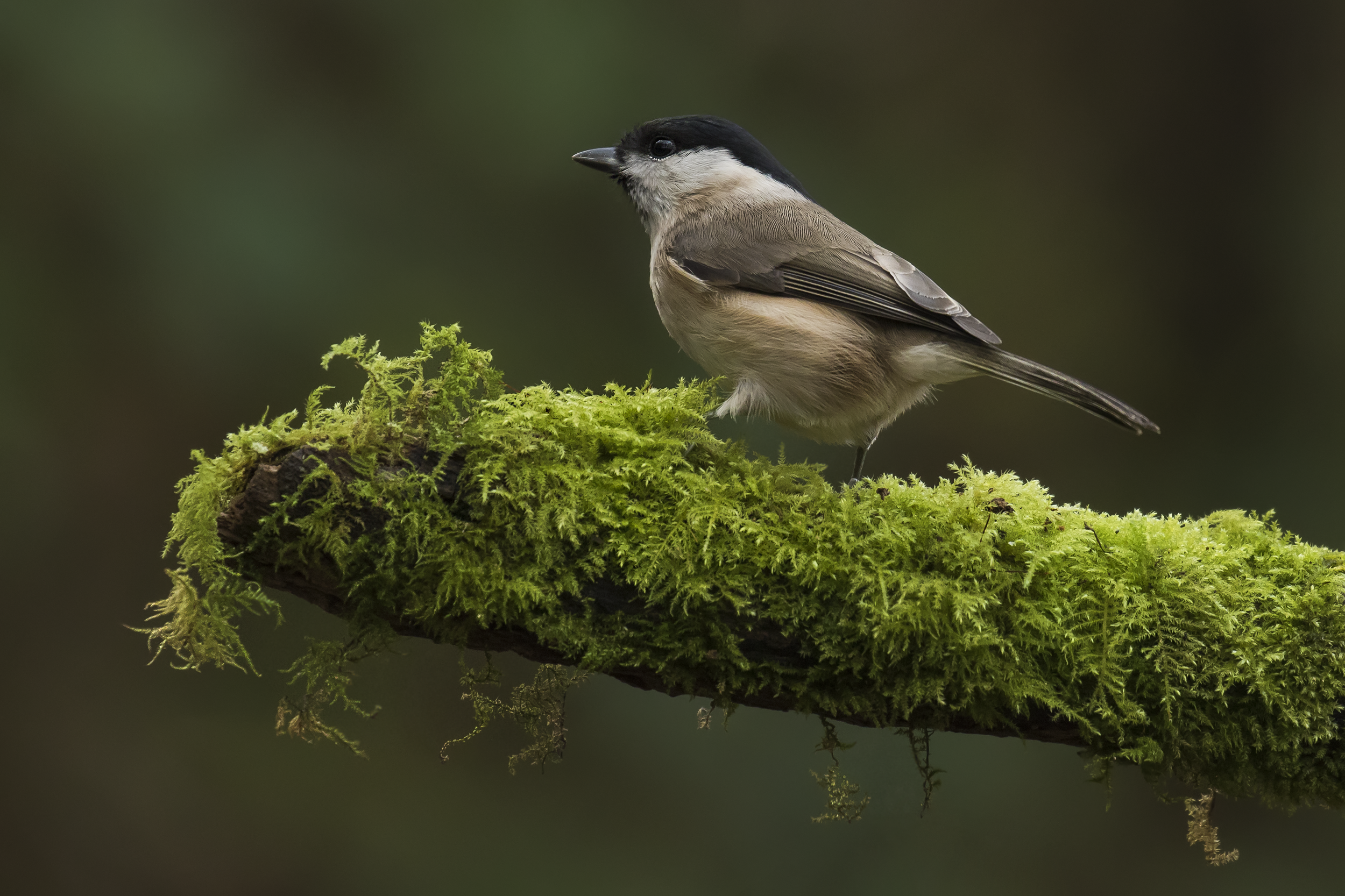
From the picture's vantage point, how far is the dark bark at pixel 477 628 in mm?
1802

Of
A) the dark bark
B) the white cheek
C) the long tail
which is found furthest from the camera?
the white cheek

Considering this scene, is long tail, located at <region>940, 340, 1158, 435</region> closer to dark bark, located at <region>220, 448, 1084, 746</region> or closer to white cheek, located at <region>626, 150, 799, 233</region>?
dark bark, located at <region>220, 448, 1084, 746</region>

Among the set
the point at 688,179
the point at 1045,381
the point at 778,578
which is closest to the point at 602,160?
the point at 688,179

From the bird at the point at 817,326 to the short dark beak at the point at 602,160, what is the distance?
0.34 meters

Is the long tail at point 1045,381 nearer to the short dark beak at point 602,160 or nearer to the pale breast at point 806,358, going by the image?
the pale breast at point 806,358

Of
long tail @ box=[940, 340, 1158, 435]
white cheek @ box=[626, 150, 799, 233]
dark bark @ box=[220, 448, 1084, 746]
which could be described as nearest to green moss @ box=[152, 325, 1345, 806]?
dark bark @ box=[220, 448, 1084, 746]

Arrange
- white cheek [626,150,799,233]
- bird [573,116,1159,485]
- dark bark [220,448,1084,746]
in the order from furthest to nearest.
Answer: white cheek [626,150,799,233] < bird [573,116,1159,485] < dark bark [220,448,1084,746]

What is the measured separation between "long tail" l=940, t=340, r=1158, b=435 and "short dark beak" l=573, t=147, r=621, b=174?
123 cm

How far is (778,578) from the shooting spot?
6.43 feet

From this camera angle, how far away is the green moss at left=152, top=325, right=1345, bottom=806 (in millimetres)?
Answer: 1854

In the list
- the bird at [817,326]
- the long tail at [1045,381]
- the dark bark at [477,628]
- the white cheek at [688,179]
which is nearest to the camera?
the dark bark at [477,628]

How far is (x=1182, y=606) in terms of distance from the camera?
6.65 feet

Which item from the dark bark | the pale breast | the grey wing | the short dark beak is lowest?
the dark bark

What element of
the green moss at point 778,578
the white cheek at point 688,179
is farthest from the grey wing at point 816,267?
the green moss at point 778,578
